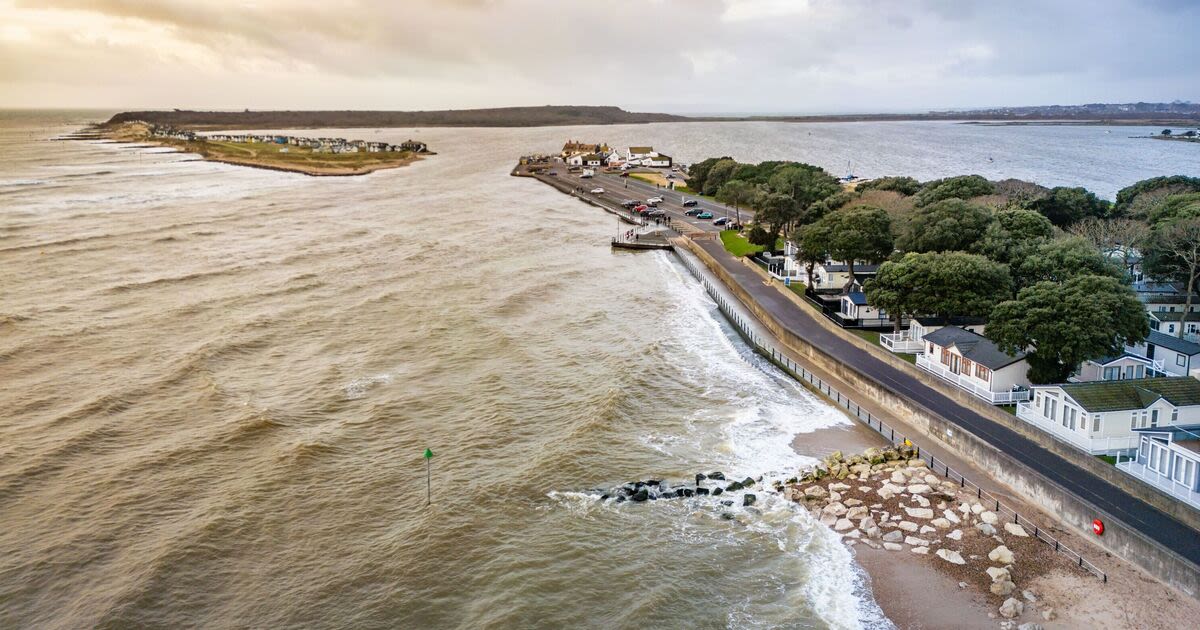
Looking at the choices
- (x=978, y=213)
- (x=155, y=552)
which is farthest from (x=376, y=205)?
(x=155, y=552)

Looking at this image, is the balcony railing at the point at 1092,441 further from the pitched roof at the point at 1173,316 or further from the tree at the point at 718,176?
the tree at the point at 718,176

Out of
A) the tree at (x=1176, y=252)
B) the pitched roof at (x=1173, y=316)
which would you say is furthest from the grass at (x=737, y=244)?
the pitched roof at (x=1173, y=316)

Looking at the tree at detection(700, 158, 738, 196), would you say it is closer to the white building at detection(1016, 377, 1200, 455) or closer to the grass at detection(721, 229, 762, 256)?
the grass at detection(721, 229, 762, 256)

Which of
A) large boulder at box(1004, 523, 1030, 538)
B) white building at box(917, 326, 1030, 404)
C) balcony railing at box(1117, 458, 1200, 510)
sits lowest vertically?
large boulder at box(1004, 523, 1030, 538)

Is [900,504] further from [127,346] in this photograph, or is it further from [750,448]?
[127,346]

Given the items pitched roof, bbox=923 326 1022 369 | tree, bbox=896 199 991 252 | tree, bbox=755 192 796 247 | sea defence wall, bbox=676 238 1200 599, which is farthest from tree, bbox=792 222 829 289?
pitched roof, bbox=923 326 1022 369

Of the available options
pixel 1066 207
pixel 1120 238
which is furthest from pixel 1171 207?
pixel 1066 207
